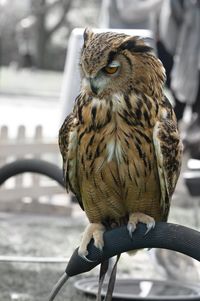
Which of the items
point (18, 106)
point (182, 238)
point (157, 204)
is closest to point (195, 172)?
point (157, 204)

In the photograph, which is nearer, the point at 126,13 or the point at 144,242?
the point at 144,242

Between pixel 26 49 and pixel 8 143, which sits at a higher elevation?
pixel 8 143

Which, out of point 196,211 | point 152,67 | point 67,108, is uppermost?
point 152,67

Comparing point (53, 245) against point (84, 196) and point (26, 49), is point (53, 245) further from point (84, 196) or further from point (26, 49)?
point (26, 49)

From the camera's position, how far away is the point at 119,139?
3387 mm

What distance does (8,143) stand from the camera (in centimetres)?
856

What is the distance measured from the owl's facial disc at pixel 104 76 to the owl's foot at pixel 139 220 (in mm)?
436

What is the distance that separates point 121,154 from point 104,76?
0.34 meters

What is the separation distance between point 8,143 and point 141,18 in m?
1.63

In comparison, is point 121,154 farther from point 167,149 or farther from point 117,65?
point 117,65

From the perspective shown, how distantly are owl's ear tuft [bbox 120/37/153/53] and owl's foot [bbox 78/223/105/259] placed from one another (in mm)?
589

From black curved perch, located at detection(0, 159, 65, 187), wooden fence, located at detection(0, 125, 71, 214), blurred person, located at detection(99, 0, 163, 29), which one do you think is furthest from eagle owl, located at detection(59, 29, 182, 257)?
blurred person, located at detection(99, 0, 163, 29)

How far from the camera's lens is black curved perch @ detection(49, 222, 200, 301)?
2996mm

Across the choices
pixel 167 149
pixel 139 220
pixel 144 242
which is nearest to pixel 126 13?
pixel 167 149
